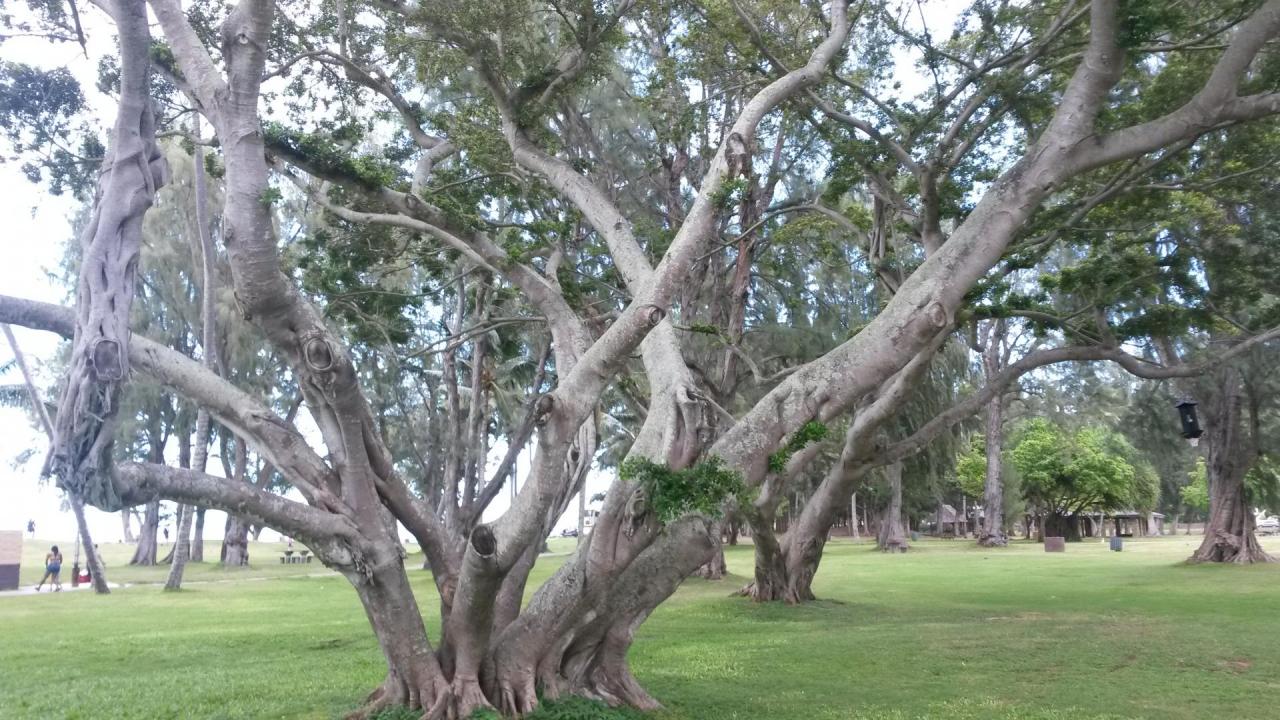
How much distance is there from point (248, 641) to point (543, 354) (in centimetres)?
644

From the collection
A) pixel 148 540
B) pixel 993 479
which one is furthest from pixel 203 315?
pixel 993 479

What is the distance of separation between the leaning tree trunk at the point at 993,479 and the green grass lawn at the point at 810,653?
15703 millimetres

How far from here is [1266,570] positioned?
2181 centimetres

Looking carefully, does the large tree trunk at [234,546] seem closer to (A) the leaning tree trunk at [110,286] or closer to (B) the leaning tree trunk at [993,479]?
→ (B) the leaning tree trunk at [993,479]

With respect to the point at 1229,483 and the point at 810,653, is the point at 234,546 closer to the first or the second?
the point at 810,653

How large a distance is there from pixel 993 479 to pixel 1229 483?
12596 mm

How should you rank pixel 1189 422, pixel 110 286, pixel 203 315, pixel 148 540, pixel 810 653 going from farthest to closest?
1. pixel 148 540
2. pixel 203 315
3. pixel 1189 422
4. pixel 810 653
5. pixel 110 286

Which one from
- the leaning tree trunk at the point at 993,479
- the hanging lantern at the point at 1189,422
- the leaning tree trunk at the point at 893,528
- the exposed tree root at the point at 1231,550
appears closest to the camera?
the hanging lantern at the point at 1189,422

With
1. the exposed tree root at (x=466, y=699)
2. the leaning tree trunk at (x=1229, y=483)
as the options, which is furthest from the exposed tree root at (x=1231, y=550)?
the exposed tree root at (x=466, y=699)

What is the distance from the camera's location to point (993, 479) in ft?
120

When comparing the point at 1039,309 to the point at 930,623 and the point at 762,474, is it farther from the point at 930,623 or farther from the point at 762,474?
the point at 762,474

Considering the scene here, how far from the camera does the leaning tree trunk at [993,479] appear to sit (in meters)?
36.0

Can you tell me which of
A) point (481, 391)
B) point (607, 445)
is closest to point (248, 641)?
point (481, 391)

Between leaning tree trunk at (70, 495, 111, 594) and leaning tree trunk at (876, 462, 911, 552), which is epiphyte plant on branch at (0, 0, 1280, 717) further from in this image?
leaning tree trunk at (876, 462, 911, 552)
